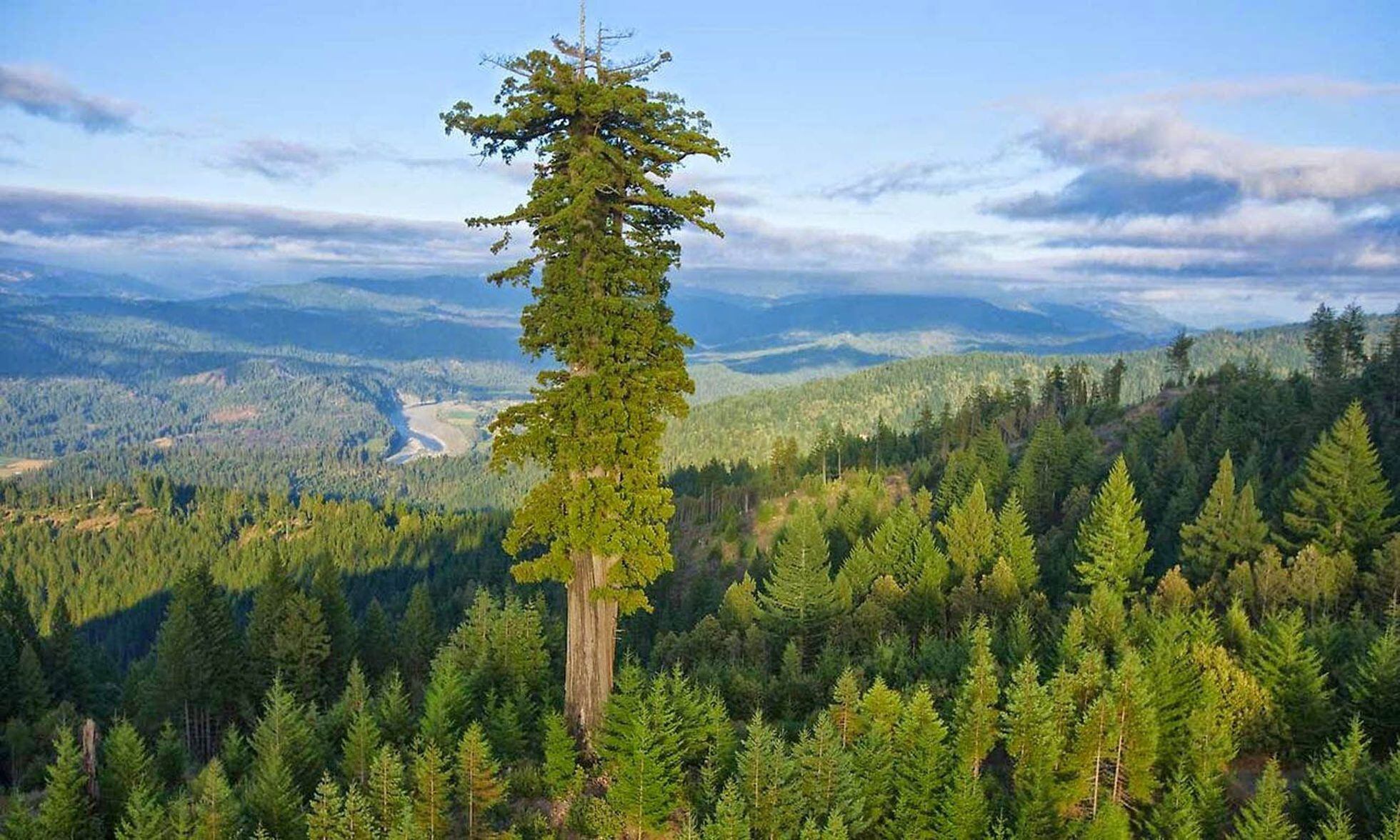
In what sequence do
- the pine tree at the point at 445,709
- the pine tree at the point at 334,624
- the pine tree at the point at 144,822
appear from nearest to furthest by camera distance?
the pine tree at the point at 144,822, the pine tree at the point at 445,709, the pine tree at the point at 334,624

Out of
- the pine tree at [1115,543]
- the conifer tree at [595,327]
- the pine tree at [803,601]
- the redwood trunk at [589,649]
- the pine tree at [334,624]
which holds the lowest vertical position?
the pine tree at [334,624]

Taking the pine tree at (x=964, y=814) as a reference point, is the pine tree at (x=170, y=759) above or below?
below

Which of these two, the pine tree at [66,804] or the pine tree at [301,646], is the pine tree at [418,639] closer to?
the pine tree at [301,646]

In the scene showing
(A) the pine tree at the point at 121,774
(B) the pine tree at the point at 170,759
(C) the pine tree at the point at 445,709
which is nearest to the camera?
(A) the pine tree at the point at 121,774

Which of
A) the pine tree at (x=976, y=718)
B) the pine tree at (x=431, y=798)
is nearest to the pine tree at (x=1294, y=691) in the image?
the pine tree at (x=976, y=718)

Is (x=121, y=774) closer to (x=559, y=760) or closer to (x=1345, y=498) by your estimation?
(x=559, y=760)

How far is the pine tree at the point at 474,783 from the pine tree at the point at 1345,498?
157 feet

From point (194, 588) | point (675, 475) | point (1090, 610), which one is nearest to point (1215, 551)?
point (1090, 610)

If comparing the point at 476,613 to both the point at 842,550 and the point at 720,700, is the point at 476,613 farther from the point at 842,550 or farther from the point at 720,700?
the point at 842,550

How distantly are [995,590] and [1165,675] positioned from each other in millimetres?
24210

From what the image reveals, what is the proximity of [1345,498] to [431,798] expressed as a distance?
52450mm

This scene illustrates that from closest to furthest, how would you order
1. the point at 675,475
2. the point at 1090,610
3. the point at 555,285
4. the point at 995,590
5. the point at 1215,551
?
the point at 555,285, the point at 1090,610, the point at 995,590, the point at 1215,551, the point at 675,475

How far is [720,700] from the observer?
23859 millimetres

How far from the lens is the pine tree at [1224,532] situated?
50.6 metres
